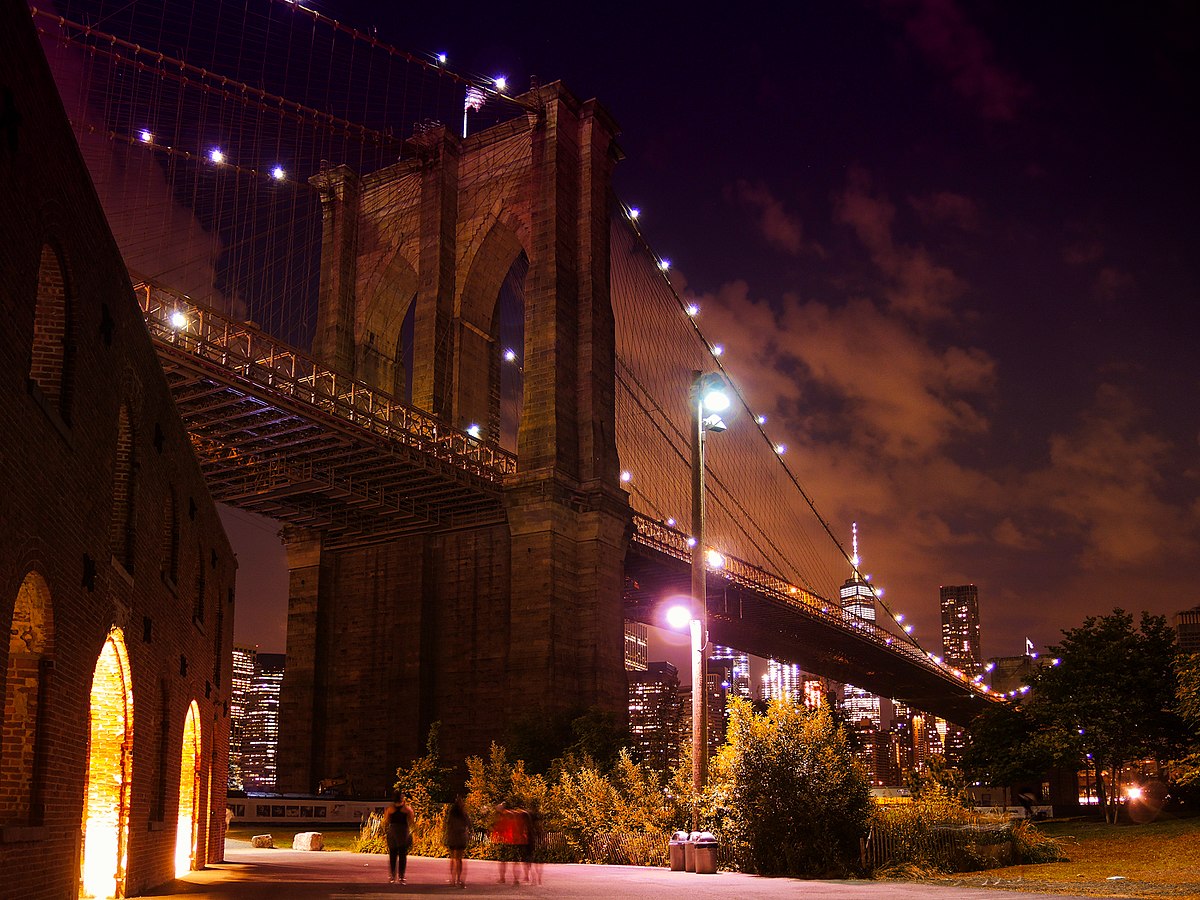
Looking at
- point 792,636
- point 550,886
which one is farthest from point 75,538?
point 792,636

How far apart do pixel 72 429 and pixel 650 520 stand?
49.5 meters

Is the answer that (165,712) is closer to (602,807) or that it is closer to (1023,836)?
(602,807)

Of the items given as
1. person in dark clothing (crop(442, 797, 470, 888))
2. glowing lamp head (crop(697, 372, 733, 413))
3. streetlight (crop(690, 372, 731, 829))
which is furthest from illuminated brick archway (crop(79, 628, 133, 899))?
glowing lamp head (crop(697, 372, 733, 413))

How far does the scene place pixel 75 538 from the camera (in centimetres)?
1180

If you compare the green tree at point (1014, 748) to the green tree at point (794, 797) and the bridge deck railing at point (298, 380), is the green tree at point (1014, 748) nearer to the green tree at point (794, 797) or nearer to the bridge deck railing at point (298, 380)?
the bridge deck railing at point (298, 380)

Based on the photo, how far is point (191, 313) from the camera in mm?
40906

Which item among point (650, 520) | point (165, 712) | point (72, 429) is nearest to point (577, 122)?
point (650, 520)

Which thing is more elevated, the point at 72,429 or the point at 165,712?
the point at 72,429

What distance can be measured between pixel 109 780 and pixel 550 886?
647 cm

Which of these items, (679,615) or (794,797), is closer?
(794,797)

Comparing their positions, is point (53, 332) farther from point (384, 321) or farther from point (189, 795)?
point (384, 321)

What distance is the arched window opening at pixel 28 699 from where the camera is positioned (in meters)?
10.7

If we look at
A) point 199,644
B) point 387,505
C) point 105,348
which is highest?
point 387,505

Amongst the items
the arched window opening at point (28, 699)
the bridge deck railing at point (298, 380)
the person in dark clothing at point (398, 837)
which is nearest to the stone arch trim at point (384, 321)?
the bridge deck railing at point (298, 380)
